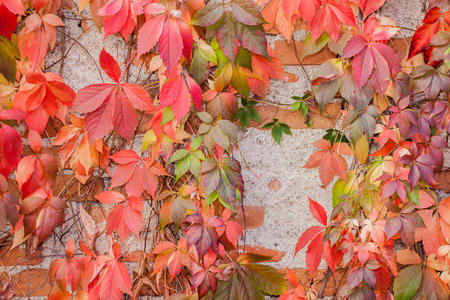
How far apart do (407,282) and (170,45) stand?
3.40 ft

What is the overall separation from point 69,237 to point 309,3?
1098 mm

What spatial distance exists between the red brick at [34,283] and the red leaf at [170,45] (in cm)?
86

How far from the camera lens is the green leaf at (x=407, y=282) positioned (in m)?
1.31

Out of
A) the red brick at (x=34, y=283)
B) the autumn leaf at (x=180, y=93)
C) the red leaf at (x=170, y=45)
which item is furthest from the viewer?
the red brick at (x=34, y=283)

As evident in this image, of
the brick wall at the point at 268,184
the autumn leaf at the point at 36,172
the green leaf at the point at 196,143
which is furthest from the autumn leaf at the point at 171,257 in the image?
the autumn leaf at the point at 36,172

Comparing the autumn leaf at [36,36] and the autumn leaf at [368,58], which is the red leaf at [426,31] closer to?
the autumn leaf at [368,58]

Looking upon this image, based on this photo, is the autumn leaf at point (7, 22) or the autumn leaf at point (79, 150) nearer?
the autumn leaf at point (7, 22)

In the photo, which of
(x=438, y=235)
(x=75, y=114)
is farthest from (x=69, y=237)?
(x=438, y=235)

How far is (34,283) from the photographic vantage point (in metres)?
1.41

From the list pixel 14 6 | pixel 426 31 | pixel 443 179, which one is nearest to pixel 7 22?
pixel 14 6

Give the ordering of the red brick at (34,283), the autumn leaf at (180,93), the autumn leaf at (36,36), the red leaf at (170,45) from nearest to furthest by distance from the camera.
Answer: the red leaf at (170,45)
the autumn leaf at (180,93)
the autumn leaf at (36,36)
the red brick at (34,283)

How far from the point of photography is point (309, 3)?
1.25 m

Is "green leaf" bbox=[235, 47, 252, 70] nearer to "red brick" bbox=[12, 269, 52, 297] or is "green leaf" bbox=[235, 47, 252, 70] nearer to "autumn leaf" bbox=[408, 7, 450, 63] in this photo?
"autumn leaf" bbox=[408, 7, 450, 63]

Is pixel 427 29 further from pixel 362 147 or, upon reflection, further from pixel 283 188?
pixel 283 188
